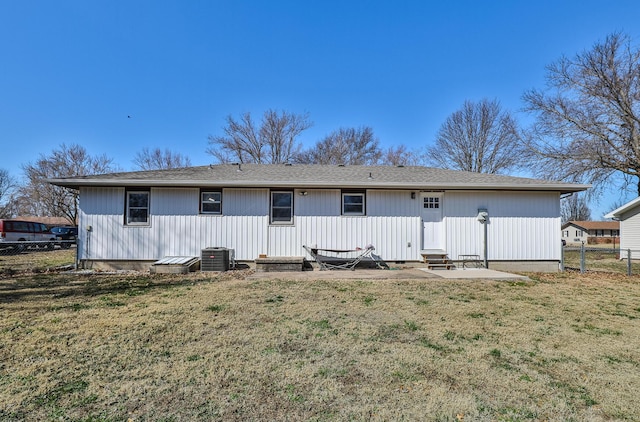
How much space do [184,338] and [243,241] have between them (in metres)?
5.74

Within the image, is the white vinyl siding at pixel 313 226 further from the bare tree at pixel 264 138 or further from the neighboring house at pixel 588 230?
the neighboring house at pixel 588 230

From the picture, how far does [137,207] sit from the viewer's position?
366 inches

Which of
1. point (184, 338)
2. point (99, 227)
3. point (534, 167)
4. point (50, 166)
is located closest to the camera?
point (184, 338)

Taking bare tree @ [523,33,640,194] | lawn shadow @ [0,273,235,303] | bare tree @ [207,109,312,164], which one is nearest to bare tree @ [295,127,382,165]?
bare tree @ [207,109,312,164]

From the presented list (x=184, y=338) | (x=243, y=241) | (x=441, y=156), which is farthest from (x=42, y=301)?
(x=441, y=156)

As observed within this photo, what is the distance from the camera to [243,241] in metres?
9.34

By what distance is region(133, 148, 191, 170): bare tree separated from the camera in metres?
34.2

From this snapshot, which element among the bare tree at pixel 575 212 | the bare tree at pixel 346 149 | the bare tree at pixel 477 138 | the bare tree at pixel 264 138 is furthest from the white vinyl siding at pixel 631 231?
the bare tree at pixel 575 212

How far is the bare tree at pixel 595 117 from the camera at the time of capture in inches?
658

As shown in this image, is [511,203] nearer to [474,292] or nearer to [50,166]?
[474,292]

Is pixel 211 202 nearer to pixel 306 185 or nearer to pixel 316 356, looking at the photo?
pixel 306 185

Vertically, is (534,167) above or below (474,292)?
above

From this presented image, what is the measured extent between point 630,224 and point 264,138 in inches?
979

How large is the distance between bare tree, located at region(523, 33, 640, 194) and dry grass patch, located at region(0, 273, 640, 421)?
49.0ft
